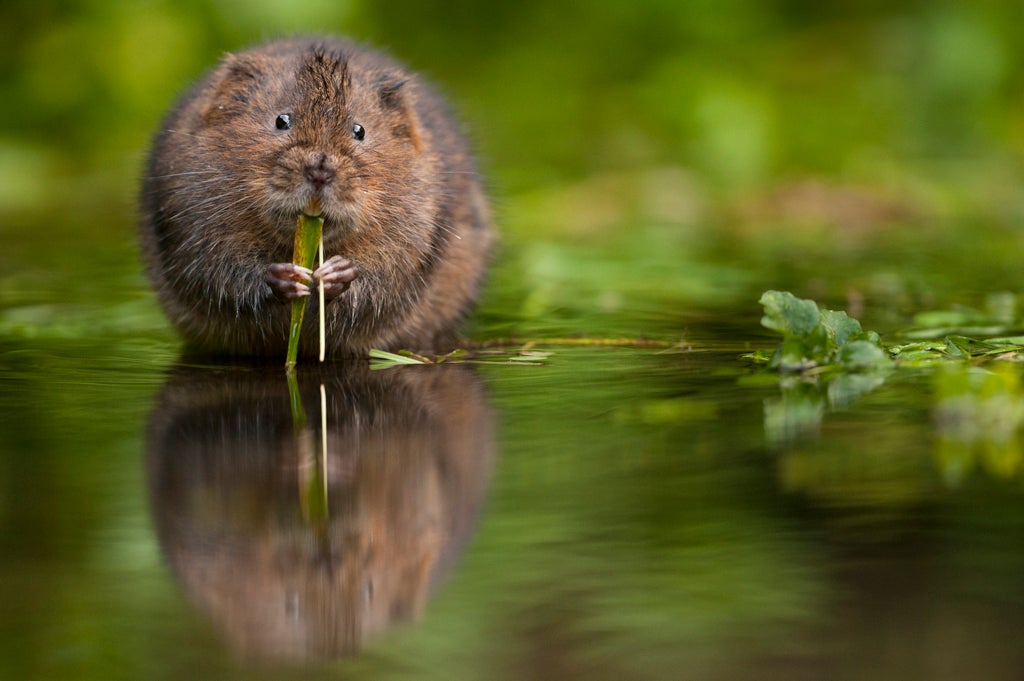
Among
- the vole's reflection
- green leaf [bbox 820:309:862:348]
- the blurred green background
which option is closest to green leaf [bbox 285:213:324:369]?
the vole's reflection

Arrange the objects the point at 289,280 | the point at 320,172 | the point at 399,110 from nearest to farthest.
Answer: the point at 320,172
the point at 289,280
the point at 399,110

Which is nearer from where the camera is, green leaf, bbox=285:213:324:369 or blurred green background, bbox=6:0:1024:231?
green leaf, bbox=285:213:324:369

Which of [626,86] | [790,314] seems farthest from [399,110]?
[626,86]

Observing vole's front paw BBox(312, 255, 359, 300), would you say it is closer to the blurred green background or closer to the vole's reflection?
the vole's reflection

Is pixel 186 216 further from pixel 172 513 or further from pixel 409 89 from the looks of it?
pixel 172 513

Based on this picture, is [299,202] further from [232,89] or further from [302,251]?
[232,89]

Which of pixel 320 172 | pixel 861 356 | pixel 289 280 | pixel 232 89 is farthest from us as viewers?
pixel 232 89
